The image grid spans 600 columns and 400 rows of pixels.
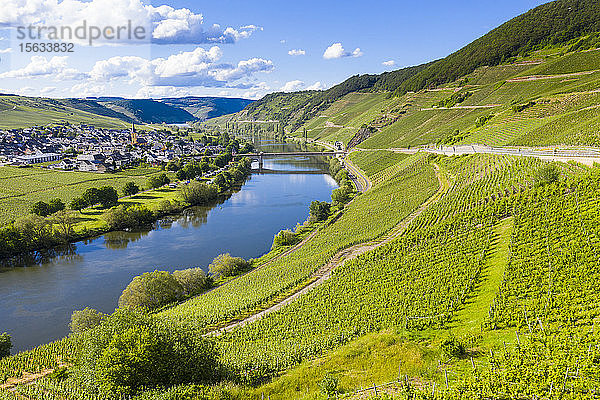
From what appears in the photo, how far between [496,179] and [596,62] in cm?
9598

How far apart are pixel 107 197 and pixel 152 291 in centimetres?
4955

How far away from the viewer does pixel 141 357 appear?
16562mm

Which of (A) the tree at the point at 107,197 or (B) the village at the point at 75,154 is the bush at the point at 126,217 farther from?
(B) the village at the point at 75,154

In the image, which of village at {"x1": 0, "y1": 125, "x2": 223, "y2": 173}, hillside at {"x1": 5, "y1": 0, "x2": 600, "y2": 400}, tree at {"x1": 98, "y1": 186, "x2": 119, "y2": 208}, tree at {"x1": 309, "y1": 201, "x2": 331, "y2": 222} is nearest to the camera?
hillside at {"x1": 5, "y1": 0, "x2": 600, "y2": 400}

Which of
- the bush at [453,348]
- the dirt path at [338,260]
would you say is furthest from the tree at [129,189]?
the bush at [453,348]

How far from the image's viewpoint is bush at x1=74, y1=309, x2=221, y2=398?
16.3 m

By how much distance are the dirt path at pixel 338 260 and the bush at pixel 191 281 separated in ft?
41.8

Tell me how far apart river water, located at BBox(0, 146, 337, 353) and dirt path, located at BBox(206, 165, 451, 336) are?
18.1m

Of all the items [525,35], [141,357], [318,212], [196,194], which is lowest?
[318,212]

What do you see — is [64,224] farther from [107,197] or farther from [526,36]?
[526,36]

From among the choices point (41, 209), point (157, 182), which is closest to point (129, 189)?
point (157, 182)

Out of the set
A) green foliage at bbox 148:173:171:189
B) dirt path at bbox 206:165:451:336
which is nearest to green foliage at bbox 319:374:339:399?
dirt path at bbox 206:165:451:336

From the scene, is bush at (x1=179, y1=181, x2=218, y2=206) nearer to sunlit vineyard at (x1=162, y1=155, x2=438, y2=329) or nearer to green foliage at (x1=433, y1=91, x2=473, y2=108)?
sunlit vineyard at (x1=162, y1=155, x2=438, y2=329)

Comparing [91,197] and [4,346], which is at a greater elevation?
[91,197]
